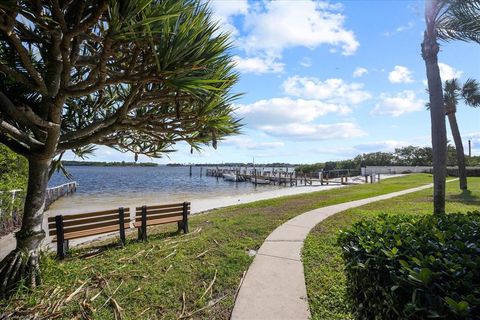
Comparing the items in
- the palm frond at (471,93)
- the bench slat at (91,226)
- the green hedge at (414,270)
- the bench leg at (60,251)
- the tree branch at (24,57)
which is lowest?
the bench leg at (60,251)

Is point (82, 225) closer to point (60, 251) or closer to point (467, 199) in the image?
point (60, 251)

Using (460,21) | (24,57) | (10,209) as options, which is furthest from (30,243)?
(460,21)

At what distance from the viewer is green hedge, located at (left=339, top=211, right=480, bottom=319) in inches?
71.4

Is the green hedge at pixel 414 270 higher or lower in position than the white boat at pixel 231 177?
higher

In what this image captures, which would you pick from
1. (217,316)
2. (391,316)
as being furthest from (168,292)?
(391,316)

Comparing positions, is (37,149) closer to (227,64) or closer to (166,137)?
(166,137)

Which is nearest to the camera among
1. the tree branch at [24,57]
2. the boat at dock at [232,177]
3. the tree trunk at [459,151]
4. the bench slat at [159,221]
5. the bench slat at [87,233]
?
the tree branch at [24,57]

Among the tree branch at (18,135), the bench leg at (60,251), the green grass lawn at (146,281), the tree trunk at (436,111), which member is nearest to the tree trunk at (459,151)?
the tree trunk at (436,111)

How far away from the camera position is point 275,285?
4.63 m

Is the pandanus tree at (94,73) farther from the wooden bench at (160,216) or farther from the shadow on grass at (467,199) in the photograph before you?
the shadow on grass at (467,199)

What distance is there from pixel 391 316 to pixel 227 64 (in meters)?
4.38

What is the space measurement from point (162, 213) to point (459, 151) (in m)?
19.0

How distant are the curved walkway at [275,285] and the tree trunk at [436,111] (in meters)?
2.90

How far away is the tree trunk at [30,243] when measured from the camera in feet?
14.4
